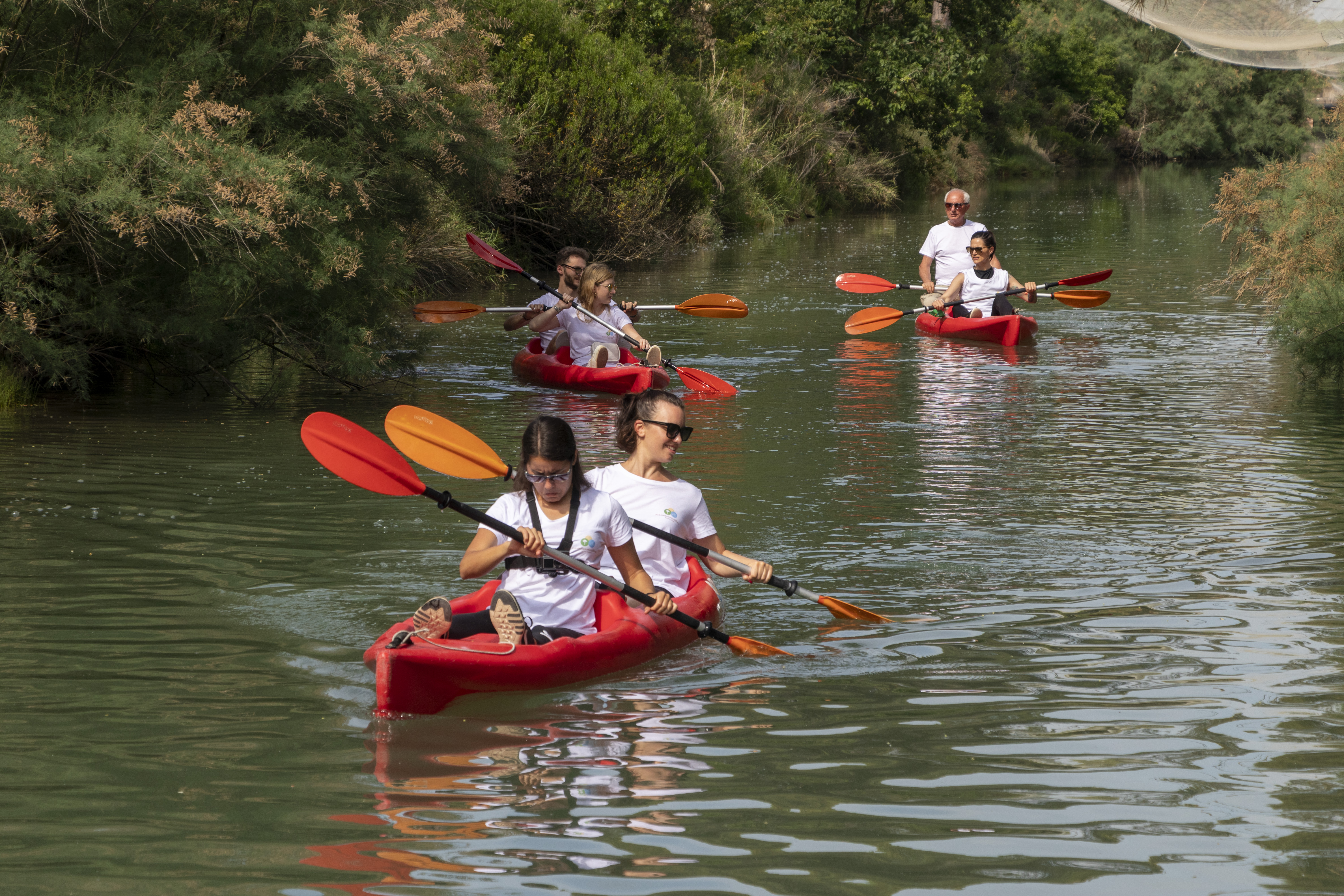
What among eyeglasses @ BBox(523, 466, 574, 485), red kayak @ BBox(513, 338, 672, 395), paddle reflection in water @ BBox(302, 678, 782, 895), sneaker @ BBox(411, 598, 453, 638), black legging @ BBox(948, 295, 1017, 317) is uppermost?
black legging @ BBox(948, 295, 1017, 317)

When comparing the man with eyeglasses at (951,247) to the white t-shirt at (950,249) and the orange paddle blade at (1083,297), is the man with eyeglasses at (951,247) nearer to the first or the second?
the white t-shirt at (950,249)

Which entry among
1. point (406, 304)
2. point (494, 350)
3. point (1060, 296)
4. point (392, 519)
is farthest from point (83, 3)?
point (1060, 296)

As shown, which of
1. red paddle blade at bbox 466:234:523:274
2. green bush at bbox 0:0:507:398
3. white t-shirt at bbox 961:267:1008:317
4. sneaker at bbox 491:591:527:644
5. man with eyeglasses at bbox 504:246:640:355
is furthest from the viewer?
white t-shirt at bbox 961:267:1008:317

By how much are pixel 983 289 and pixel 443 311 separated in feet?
18.0

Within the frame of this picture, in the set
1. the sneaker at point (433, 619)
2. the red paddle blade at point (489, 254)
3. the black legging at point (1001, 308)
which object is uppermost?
the red paddle blade at point (489, 254)

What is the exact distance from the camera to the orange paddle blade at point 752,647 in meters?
5.44

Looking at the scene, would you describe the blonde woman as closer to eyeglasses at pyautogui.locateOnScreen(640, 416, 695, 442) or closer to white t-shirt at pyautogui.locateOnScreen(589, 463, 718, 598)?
white t-shirt at pyautogui.locateOnScreen(589, 463, 718, 598)

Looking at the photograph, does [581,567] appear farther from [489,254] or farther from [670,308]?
[670,308]

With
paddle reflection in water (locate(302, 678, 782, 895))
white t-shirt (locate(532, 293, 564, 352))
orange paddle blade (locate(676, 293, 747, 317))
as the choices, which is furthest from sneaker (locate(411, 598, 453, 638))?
orange paddle blade (locate(676, 293, 747, 317))

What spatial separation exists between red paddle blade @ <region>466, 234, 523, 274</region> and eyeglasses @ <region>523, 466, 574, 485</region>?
7573 mm

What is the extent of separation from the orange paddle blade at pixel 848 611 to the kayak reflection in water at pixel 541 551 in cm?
71

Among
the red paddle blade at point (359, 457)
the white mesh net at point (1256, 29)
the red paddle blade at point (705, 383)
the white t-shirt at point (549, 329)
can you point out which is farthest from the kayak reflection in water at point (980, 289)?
the red paddle blade at point (359, 457)

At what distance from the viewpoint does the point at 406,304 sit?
625 inches

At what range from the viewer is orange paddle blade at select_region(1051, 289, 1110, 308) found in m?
15.3
